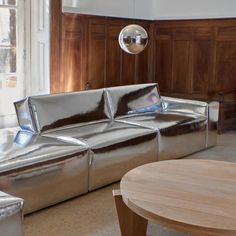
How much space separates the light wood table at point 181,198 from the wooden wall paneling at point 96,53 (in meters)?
3.53

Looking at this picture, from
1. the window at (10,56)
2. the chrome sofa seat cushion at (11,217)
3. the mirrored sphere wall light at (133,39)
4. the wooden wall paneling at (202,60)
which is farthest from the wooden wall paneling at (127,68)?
the chrome sofa seat cushion at (11,217)

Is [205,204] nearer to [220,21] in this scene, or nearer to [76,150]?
[76,150]

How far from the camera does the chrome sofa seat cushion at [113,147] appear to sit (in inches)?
139

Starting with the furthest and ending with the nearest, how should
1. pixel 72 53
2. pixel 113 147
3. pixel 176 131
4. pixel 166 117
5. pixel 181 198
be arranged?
pixel 72 53
pixel 166 117
pixel 176 131
pixel 113 147
pixel 181 198

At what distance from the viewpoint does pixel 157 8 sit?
7.15 m

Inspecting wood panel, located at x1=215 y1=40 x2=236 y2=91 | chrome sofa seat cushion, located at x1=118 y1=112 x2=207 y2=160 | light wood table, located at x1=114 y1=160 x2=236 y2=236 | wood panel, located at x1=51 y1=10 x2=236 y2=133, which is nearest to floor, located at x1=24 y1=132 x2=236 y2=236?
light wood table, located at x1=114 y1=160 x2=236 y2=236

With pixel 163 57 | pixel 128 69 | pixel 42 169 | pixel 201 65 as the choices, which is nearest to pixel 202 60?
pixel 201 65

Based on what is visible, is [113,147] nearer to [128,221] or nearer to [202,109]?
[128,221]

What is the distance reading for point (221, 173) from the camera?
114 inches

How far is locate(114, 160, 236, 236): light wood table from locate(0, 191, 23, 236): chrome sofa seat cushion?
0.60 metres

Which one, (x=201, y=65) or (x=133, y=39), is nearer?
(x=133, y=39)

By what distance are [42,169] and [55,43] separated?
10.4 ft

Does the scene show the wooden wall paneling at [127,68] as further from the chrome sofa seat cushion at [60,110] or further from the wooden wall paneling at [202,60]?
the chrome sofa seat cushion at [60,110]

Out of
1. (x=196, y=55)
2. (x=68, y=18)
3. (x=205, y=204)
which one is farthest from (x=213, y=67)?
(x=205, y=204)
